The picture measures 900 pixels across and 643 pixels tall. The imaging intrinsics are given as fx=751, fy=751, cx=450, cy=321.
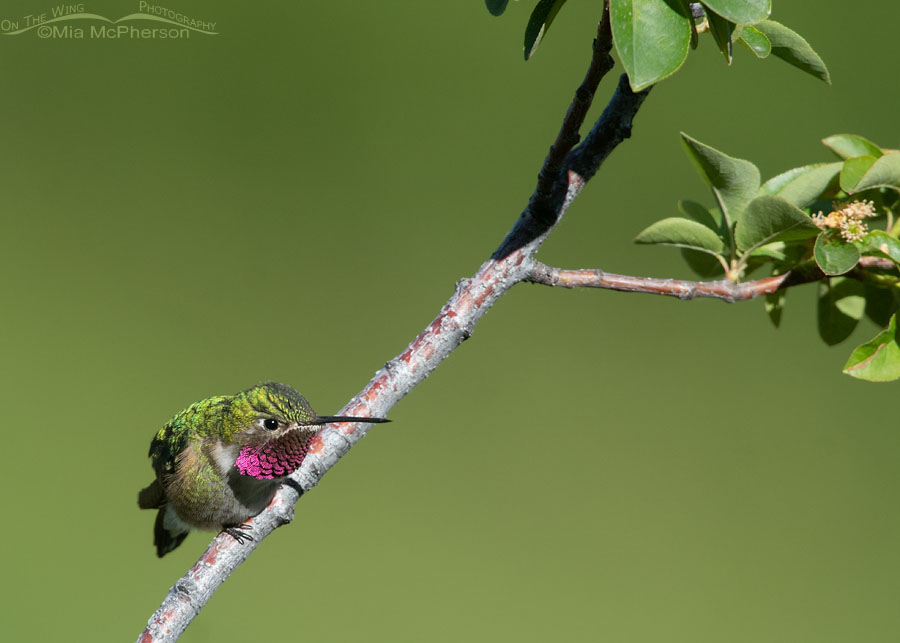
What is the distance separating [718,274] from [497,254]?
287 millimetres

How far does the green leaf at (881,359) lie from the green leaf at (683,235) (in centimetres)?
17

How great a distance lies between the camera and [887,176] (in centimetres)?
63

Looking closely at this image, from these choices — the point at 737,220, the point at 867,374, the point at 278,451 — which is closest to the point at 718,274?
the point at 737,220

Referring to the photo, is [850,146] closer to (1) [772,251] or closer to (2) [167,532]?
(1) [772,251]

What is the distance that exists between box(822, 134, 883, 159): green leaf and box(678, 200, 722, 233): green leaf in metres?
0.12

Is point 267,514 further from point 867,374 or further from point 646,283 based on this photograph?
point 867,374

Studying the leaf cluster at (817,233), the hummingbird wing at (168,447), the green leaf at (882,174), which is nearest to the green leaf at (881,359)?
the leaf cluster at (817,233)

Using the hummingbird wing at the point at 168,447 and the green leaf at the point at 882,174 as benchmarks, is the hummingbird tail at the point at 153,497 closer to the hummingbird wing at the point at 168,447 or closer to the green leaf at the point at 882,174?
the hummingbird wing at the point at 168,447

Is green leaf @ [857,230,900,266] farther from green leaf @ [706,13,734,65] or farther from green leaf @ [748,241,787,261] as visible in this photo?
green leaf @ [706,13,734,65]

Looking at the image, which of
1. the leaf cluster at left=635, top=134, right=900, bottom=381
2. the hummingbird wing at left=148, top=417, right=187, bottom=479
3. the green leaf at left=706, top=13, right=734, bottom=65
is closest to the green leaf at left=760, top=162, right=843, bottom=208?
the leaf cluster at left=635, top=134, right=900, bottom=381

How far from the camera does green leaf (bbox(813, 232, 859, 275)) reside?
1.96ft

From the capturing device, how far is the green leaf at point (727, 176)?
648mm

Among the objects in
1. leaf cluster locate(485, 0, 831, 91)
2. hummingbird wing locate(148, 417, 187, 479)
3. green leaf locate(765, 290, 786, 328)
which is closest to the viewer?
leaf cluster locate(485, 0, 831, 91)

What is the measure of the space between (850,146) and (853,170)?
0.22 ft
